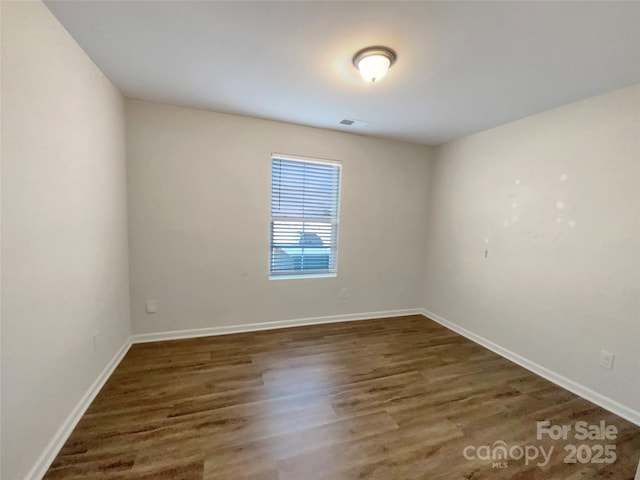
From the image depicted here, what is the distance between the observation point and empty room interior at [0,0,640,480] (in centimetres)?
139

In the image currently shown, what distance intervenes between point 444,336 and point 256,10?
11.6ft

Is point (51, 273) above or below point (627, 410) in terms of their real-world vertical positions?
above

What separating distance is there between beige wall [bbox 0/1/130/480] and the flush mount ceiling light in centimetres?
173

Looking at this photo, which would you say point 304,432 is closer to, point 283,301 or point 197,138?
point 283,301

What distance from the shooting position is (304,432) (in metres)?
1.68

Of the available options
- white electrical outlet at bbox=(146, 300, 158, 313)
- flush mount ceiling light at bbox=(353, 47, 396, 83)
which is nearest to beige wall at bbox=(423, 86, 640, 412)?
flush mount ceiling light at bbox=(353, 47, 396, 83)

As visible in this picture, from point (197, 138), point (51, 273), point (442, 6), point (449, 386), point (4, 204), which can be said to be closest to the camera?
point (4, 204)

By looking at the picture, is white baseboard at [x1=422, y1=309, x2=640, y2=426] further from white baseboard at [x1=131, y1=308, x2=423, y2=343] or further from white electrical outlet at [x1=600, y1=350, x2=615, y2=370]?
white baseboard at [x1=131, y1=308, x2=423, y2=343]

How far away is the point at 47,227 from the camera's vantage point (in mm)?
1409

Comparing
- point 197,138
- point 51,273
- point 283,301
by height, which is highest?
point 197,138

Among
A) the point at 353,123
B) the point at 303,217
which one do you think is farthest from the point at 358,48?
the point at 303,217

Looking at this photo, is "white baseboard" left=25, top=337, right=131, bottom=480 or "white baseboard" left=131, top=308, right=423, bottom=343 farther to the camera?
"white baseboard" left=131, top=308, right=423, bottom=343

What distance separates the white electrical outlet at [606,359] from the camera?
202 cm

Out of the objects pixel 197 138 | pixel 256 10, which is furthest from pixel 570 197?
pixel 197 138
